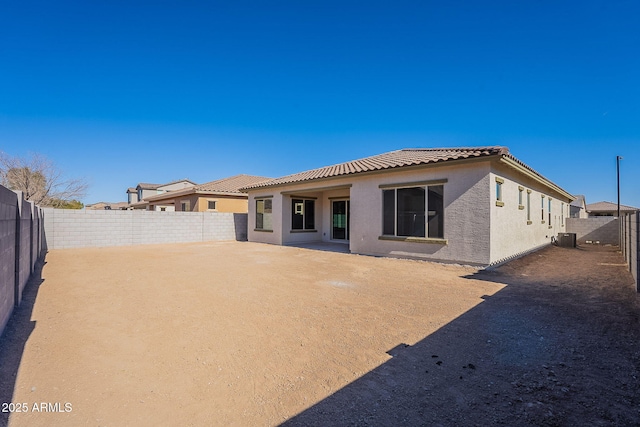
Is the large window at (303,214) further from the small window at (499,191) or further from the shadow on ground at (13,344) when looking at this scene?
the shadow on ground at (13,344)

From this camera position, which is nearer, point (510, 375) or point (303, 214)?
point (510, 375)

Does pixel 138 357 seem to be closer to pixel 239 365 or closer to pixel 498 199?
pixel 239 365

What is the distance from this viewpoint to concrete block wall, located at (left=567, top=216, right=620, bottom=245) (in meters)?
17.3

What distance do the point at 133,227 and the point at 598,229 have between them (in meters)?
26.3

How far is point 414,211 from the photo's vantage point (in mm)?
10531

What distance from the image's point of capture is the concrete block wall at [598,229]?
17269mm

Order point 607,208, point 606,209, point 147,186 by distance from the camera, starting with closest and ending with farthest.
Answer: point 606,209, point 607,208, point 147,186

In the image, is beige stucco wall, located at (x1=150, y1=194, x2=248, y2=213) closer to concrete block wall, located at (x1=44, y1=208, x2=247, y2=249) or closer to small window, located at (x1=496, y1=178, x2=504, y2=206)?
concrete block wall, located at (x1=44, y1=208, x2=247, y2=249)

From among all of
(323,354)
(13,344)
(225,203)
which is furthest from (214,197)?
(323,354)

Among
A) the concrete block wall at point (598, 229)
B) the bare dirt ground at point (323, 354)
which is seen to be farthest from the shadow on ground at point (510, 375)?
the concrete block wall at point (598, 229)

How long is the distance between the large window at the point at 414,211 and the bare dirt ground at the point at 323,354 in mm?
3335

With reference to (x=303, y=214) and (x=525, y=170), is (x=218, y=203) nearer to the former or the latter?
(x=303, y=214)

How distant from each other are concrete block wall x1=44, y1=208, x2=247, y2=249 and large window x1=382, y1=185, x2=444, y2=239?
11715mm

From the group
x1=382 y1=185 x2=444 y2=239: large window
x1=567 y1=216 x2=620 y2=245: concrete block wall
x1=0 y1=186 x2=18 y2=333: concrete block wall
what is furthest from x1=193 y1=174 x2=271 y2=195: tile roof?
x1=567 y1=216 x2=620 y2=245: concrete block wall
